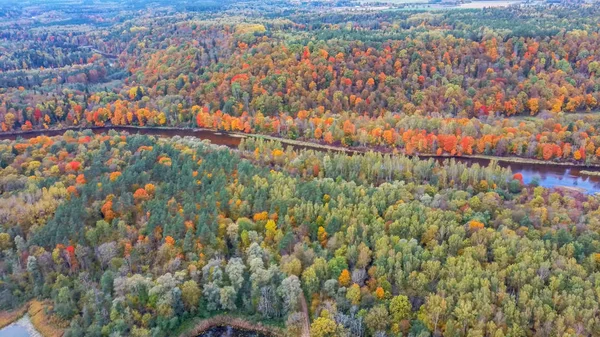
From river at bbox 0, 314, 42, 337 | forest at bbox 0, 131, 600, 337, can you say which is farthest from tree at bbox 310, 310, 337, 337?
river at bbox 0, 314, 42, 337

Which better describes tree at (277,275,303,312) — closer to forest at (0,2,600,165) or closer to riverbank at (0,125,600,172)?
riverbank at (0,125,600,172)

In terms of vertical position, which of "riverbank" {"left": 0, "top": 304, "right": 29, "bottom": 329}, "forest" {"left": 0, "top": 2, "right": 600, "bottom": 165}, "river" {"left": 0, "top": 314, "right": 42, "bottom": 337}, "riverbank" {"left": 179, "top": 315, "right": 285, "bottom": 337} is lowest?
"riverbank" {"left": 179, "top": 315, "right": 285, "bottom": 337}

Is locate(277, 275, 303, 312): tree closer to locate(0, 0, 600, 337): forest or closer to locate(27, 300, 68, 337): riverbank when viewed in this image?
locate(0, 0, 600, 337): forest

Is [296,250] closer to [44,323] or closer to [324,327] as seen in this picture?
[324,327]

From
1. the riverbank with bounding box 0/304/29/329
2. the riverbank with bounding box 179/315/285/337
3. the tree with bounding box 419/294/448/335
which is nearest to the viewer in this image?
the tree with bounding box 419/294/448/335

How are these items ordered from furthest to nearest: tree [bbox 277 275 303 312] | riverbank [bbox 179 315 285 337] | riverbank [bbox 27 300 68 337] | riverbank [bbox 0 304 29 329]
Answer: riverbank [bbox 0 304 29 329] → riverbank [bbox 179 315 285 337] → tree [bbox 277 275 303 312] → riverbank [bbox 27 300 68 337]

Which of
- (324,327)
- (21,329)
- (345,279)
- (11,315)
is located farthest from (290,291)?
(11,315)

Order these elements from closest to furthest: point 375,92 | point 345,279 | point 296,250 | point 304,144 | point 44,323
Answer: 1. point 44,323
2. point 345,279
3. point 296,250
4. point 304,144
5. point 375,92

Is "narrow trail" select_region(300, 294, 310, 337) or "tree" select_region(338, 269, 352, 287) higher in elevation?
"tree" select_region(338, 269, 352, 287)

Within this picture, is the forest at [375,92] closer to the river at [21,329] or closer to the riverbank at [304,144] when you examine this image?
the riverbank at [304,144]

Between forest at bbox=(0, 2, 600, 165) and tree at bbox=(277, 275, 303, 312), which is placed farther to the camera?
forest at bbox=(0, 2, 600, 165)
